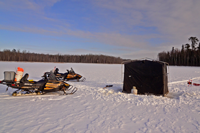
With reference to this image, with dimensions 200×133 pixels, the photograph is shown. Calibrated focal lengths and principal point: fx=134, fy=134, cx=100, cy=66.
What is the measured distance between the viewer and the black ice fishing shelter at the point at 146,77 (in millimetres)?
6625

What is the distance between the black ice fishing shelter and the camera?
21.7ft

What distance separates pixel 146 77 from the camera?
274 inches

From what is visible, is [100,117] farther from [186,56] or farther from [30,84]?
[186,56]

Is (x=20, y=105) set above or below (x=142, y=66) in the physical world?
below

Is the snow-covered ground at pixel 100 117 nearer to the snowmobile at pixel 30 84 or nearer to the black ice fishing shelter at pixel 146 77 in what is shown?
the snowmobile at pixel 30 84

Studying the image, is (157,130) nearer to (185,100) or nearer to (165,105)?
(165,105)

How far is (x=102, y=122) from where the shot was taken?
11.8ft

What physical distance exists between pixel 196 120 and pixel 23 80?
6529 millimetres

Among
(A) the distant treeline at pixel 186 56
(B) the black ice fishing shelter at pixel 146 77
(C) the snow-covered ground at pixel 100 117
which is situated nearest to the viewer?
(C) the snow-covered ground at pixel 100 117

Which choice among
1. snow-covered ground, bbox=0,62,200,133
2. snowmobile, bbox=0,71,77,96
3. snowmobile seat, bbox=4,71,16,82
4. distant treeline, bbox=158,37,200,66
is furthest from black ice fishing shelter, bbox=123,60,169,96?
distant treeline, bbox=158,37,200,66

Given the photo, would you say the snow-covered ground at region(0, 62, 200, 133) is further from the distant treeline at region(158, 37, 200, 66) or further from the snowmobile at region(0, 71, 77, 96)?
A: the distant treeline at region(158, 37, 200, 66)

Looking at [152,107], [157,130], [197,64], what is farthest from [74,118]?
[197,64]

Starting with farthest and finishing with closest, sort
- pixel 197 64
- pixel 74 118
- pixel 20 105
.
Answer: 1. pixel 197 64
2. pixel 20 105
3. pixel 74 118

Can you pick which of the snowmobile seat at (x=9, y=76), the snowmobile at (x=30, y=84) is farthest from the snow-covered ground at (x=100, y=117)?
the snowmobile seat at (x=9, y=76)
